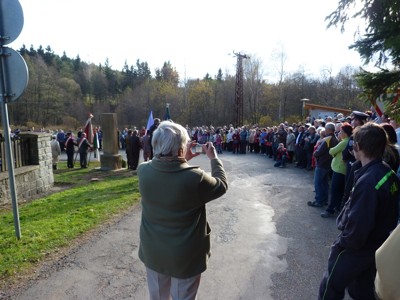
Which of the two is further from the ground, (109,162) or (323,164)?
(323,164)

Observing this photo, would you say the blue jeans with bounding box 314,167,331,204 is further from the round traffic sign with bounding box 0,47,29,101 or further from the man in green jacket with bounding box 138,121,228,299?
the round traffic sign with bounding box 0,47,29,101

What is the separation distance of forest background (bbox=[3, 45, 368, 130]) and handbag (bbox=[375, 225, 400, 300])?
47968 millimetres

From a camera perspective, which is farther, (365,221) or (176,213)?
(365,221)

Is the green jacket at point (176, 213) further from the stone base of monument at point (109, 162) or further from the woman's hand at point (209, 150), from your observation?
the stone base of monument at point (109, 162)

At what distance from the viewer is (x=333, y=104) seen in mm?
50906

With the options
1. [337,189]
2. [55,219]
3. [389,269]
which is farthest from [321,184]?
[389,269]

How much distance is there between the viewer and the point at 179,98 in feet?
192

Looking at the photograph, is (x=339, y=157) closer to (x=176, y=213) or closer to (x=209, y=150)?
(x=209, y=150)

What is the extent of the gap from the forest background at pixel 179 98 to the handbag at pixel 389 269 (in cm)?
4797

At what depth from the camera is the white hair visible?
237 centimetres

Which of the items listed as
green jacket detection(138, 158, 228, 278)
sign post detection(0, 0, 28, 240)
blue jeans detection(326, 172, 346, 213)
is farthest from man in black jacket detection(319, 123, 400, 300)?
sign post detection(0, 0, 28, 240)

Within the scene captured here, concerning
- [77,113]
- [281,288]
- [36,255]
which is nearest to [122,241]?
[36,255]

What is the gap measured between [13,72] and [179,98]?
5431 centimetres

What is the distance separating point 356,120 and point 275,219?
2.64 metres
